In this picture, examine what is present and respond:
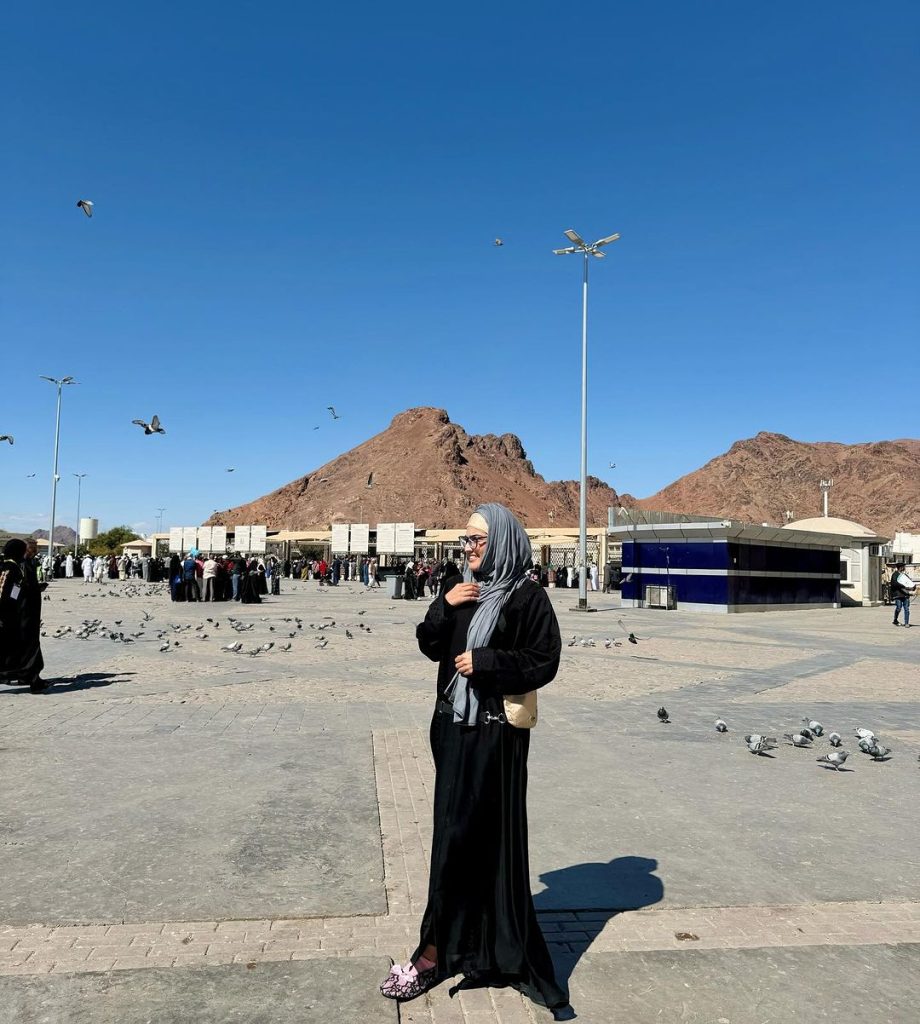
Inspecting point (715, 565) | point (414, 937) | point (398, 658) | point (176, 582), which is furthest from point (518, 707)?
point (176, 582)

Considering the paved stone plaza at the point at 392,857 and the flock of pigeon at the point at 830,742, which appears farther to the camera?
the flock of pigeon at the point at 830,742

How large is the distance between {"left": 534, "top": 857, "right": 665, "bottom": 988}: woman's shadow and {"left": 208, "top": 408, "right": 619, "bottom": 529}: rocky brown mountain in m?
140

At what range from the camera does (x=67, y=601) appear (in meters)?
27.3

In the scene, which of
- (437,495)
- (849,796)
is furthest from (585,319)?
(437,495)

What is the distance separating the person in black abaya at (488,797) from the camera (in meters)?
2.95

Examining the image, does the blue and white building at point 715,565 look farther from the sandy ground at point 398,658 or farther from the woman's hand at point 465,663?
the woman's hand at point 465,663

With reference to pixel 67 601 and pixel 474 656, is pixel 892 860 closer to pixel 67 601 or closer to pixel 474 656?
pixel 474 656

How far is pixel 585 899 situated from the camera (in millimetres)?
3818

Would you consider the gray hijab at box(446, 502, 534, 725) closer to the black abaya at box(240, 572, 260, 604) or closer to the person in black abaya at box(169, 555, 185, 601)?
the black abaya at box(240, 572, 260, 604)

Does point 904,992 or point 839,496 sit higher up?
point 839,496

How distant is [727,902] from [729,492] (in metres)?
162

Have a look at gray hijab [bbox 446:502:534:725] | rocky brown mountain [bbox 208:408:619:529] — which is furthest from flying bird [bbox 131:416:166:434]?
rocky brown mountain [bbox 208:408:619:529]

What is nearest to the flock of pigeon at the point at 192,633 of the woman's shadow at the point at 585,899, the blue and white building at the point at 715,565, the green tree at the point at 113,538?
the woman's shadow at the point at 585,899

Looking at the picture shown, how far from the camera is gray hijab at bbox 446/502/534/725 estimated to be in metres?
3.00
